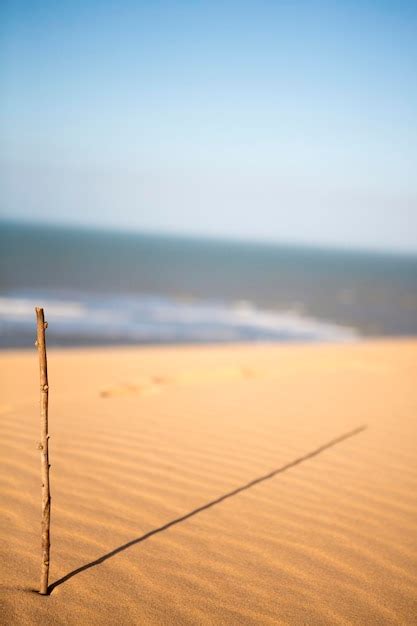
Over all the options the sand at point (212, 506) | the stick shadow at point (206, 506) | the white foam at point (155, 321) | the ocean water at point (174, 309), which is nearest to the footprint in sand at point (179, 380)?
the sand at point (212, 506)

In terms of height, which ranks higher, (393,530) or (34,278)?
(34,278)

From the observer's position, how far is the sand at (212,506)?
8.52 ft

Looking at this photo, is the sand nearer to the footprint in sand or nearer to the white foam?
the footprint in sand

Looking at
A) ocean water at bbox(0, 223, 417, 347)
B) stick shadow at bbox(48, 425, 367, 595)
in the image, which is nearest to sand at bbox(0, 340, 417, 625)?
stick shadow at bbox(48, 425, 367, 595)

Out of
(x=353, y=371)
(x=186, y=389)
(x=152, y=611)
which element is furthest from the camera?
(x=353, y=371)

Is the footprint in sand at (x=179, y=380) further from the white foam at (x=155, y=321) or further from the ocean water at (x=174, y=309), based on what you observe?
the white foam at (x=155, y=321)

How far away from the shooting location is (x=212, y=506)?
353 cm

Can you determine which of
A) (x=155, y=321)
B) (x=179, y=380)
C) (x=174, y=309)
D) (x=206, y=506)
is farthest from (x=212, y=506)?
(x=174, y=309)

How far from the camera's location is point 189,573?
279 cm

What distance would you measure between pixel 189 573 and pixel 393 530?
1546 mm

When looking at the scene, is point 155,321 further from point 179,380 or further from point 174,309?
point 179,380

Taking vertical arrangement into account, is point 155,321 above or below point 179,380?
above

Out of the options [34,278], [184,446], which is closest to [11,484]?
[184,446]

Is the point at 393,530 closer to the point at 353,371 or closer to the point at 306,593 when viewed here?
the point at 306,593
